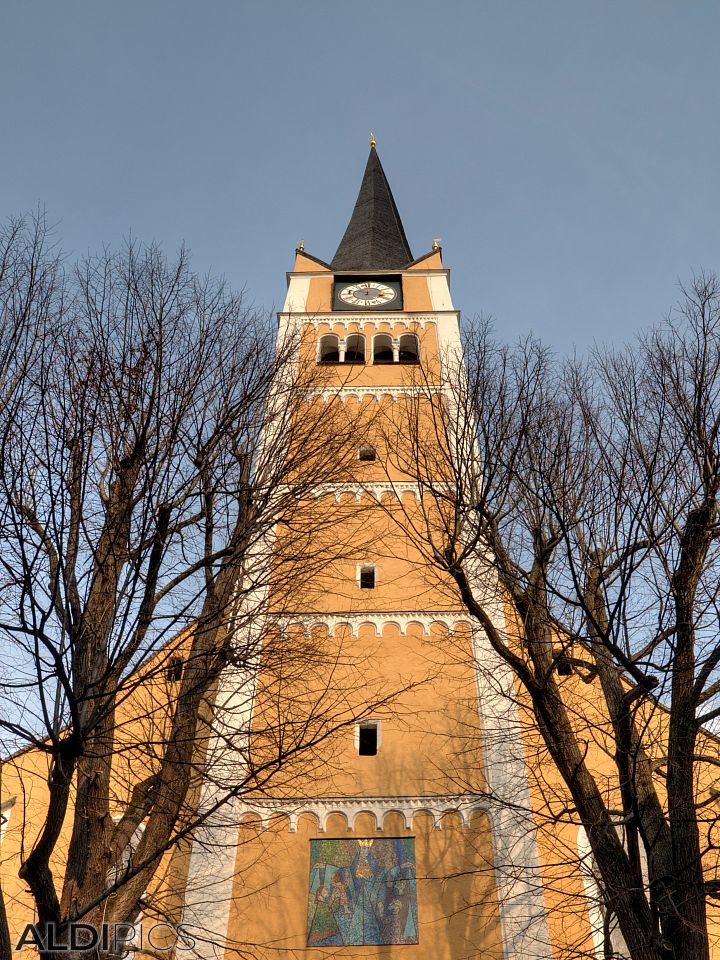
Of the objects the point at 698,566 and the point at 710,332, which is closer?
the point at 698,566

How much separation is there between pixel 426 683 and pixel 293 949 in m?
3.83

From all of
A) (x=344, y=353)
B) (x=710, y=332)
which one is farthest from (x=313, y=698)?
(x=344, y=353)

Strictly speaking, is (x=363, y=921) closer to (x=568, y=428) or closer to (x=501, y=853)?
(x=501, y=853)

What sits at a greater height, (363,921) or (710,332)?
(710,332)

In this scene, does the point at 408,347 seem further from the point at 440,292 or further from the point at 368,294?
the point at 368,294

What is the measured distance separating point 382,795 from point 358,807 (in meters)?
0.32

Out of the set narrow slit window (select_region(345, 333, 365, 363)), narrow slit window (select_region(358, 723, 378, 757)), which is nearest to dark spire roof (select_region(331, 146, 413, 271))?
narrow slit window (select_region(345, 333, 365, 363))

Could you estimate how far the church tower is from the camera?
31.5 feet

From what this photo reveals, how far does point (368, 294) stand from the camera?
2277 centimetres

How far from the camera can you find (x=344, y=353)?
20.0m

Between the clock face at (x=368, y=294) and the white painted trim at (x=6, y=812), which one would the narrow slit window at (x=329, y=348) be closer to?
the clock face at (x=368, y=294)

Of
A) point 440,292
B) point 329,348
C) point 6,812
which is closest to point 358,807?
point 6,812

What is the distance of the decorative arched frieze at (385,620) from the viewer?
12.8 metres

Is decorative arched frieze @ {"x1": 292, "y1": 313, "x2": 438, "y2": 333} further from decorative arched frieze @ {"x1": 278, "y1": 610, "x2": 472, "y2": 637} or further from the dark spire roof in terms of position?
decorative arched frieze @ {"x1": 278, "y1": 610, "x2": 472, "y2": 637}
